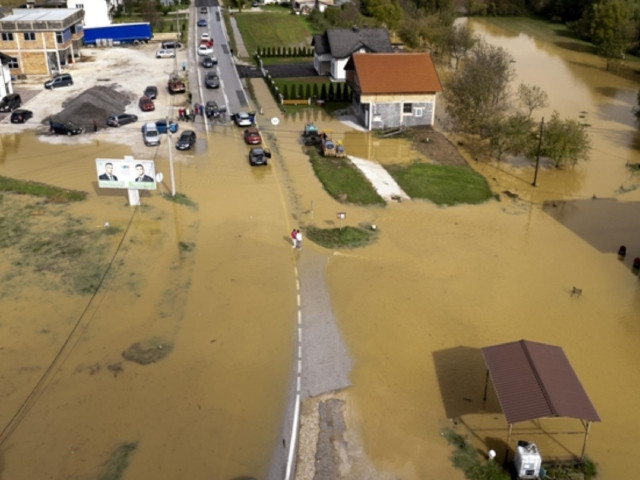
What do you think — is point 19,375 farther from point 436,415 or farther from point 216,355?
point 436,415

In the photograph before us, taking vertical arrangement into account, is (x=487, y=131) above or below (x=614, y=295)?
above

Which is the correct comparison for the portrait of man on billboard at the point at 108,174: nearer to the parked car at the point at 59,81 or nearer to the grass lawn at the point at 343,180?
the grass lawn at the point at 343,180

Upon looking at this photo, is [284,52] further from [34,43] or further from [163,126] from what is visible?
[163,126]

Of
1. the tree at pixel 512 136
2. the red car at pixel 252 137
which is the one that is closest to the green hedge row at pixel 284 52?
the red car at pixel 252 137

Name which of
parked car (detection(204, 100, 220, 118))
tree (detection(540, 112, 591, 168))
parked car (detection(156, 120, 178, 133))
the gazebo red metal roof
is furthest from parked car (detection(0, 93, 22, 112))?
the gazebo red metal roof

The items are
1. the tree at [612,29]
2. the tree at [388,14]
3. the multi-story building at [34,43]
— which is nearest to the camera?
the multi-story building at [34,43]

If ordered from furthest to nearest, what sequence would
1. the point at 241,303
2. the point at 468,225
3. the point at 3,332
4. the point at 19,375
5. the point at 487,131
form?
the point at 487,131, the point at 468,225, the point at 241,303, the point at 3,332, the point at 19,375

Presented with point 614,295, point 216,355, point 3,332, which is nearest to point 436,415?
point 216,355
